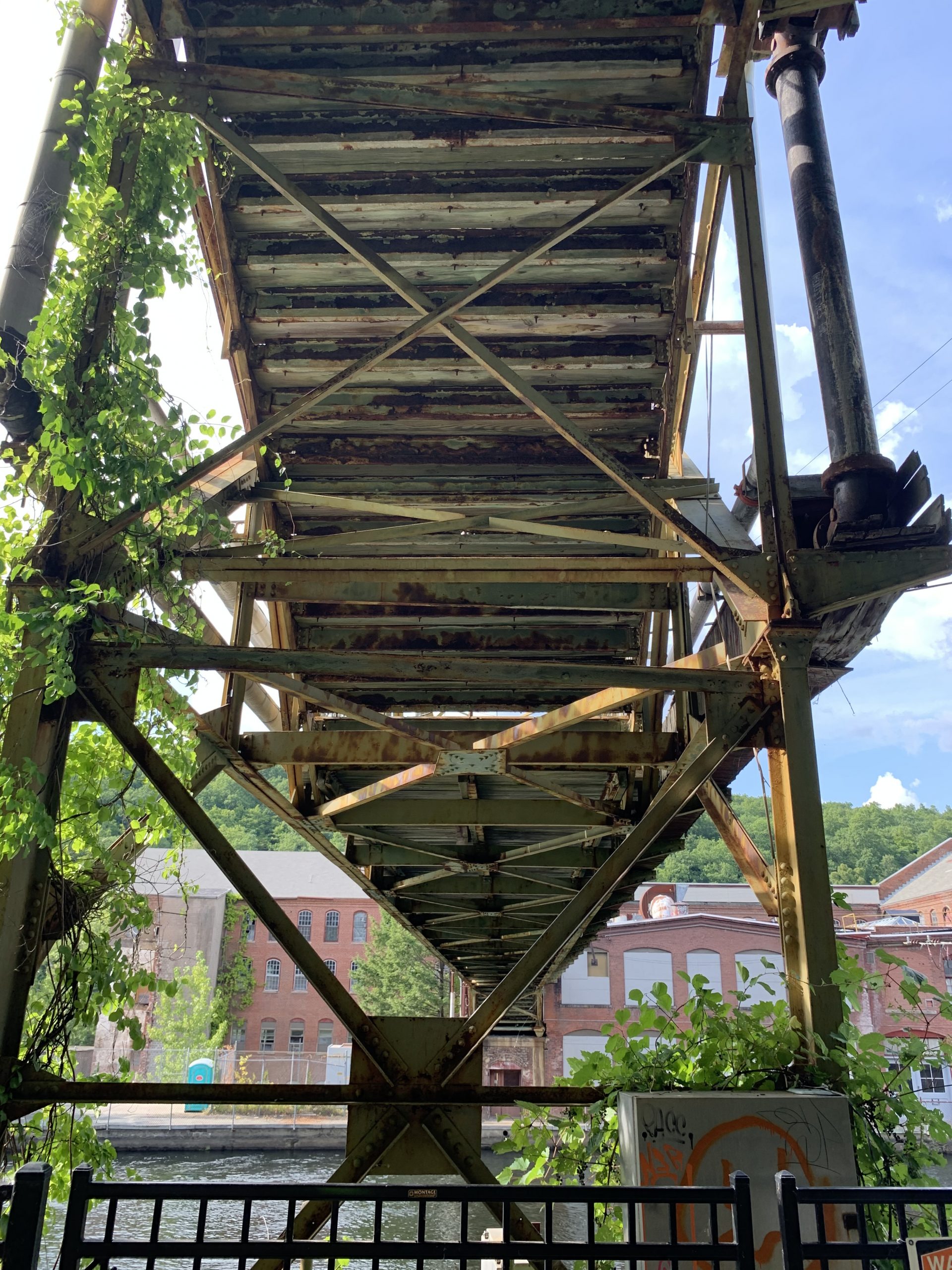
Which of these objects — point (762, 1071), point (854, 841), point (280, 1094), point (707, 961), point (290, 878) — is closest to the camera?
point (762, 1071)

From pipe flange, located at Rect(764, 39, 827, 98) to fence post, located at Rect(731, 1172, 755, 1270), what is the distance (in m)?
8.49

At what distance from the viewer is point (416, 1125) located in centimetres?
473

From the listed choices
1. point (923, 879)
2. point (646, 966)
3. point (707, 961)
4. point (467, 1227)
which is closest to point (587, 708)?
point (467, 1227)

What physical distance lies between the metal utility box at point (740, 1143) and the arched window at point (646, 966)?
41544 millimetres

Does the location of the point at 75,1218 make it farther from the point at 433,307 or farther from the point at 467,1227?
the point at 433,307

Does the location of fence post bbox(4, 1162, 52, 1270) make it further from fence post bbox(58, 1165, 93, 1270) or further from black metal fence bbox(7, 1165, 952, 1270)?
fence post bbox(58, 1165, 93, 1270)

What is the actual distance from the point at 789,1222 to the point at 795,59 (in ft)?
28.6

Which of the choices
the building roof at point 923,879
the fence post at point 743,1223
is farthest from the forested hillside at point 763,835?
the fence post at point 743,1223

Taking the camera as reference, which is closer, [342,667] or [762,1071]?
[762,1071]

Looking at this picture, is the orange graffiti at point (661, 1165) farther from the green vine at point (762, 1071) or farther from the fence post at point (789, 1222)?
the fence post at point (789, 1222)

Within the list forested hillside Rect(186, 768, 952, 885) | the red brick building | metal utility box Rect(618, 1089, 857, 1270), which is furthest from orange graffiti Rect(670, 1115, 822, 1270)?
forested hillside Rect(186, 768, 952, 885)

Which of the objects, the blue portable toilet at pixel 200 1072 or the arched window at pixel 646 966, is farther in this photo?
the arched window at pixel 646 966

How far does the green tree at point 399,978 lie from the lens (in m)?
46.3

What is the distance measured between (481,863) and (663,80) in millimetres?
6978
